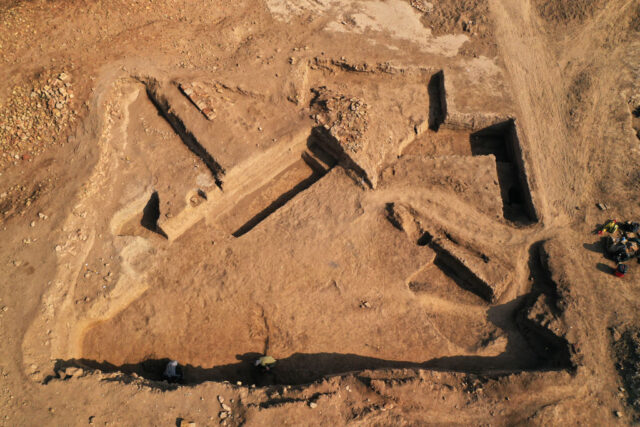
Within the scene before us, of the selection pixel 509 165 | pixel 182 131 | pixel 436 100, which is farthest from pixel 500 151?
pixel 182 131

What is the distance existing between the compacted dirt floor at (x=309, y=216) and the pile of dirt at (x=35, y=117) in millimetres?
51

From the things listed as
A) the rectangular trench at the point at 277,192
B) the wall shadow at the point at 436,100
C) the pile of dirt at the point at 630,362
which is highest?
the rectangular trench at the point at 277,192

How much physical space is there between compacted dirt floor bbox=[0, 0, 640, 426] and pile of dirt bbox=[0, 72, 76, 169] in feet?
0.17

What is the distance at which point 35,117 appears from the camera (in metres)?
8.86

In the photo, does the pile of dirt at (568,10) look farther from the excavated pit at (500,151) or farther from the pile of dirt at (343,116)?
the pile of dirt at (343,116)

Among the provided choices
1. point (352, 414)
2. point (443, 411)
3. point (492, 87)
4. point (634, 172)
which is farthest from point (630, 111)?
point (352, 414)

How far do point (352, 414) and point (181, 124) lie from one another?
7335 mm

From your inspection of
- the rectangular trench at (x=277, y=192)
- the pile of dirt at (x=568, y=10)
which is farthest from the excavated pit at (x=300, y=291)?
the pile of dirt at (x=568, y=10)

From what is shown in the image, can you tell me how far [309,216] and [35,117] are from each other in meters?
6.85

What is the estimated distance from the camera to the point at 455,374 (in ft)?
22.2

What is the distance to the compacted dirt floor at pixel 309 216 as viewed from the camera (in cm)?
658

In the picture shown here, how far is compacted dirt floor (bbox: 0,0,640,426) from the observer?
6.58m

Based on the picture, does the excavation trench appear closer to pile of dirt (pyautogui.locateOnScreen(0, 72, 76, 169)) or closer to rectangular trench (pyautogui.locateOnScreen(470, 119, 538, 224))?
pile of dirt (pyautogui.locateOnScreen(0, 72, 76, 169))

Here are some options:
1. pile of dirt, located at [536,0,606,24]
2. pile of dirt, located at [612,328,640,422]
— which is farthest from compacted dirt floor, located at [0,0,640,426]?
pile of dirt, located at [536,0,606,24]
